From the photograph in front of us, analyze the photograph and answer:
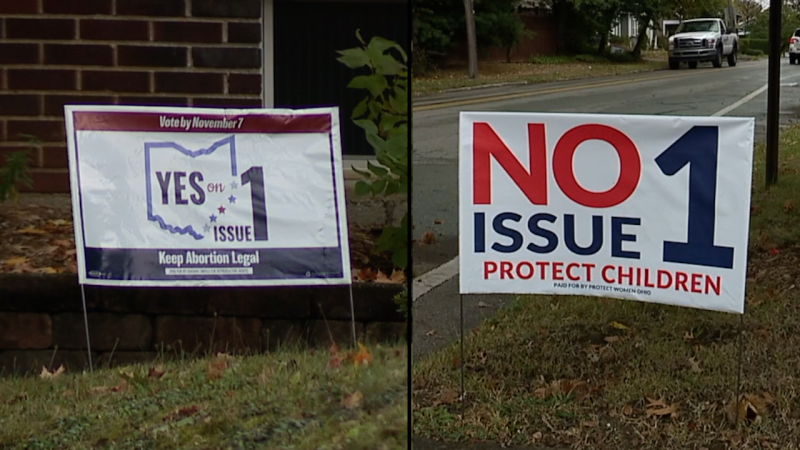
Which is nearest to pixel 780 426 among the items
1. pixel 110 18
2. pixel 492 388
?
pixel 492 388

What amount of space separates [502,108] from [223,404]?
169 cm

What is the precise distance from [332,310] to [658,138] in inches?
51.7

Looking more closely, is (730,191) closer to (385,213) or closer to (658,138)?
(658,138)

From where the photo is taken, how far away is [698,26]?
385 cm

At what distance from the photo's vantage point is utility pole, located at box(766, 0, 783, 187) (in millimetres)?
4762

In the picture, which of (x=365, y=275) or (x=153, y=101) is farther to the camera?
(x=365, y=275)

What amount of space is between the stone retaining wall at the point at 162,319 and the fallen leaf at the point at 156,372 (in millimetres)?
55

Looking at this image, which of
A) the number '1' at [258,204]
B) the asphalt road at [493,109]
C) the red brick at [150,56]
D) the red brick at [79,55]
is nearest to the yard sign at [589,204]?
the asphalt road at [493,109]

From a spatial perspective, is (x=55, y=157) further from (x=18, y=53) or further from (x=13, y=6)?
(x=13, y=6)

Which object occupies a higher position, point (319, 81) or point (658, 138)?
point (319, 81)

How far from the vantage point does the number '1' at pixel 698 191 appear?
332 centimetres

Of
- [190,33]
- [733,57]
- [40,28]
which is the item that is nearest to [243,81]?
[190,33]

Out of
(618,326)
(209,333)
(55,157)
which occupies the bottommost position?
(618,326)

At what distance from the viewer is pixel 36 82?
247 cm
